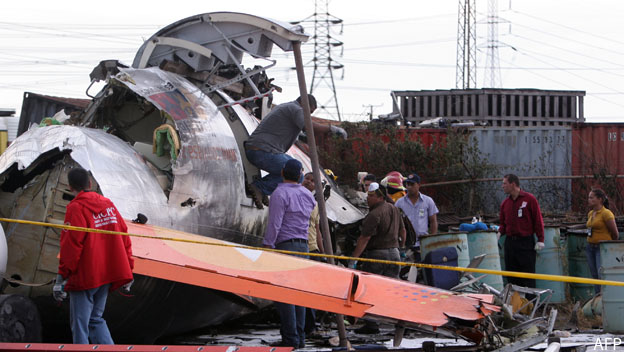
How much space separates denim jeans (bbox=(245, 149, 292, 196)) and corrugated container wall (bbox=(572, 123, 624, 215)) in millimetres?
12221

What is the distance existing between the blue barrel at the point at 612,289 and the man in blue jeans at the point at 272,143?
12.7 feet

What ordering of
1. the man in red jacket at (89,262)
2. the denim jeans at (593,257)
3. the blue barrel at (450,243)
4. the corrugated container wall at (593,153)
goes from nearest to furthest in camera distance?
the man in red jacket at (89,262)
the blue barrel at (450,243)
the denim jeans at (593,257)
the corrugated container wall at (593,153)

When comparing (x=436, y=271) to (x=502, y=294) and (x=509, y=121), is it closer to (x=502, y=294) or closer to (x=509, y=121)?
(x=502, y=294)

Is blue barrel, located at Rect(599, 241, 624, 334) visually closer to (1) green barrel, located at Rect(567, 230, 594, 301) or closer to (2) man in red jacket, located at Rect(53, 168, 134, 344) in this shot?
(1) green barrel, located at Rect(567, 230, 594, 301)

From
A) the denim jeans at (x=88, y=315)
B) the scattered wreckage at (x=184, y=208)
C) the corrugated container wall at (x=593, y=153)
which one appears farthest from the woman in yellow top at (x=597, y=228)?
the corrugated container wall at (x=593, y=153)

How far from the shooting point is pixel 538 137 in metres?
21.5

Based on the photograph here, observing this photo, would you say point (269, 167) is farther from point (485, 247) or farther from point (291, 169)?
point (485, 247)

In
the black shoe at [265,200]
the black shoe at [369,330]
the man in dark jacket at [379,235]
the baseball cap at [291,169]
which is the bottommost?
the black shoe at [369,330]

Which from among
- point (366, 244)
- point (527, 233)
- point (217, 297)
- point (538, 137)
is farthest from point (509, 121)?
point (217, 297)

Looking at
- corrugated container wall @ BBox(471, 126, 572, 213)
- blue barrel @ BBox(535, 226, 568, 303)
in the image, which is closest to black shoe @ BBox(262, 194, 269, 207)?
blue barrel @ BBox(535, 226, 568, 303)

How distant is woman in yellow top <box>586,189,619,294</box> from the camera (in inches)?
441

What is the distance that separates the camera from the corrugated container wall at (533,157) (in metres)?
20.3

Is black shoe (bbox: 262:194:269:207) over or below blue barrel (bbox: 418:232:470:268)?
over

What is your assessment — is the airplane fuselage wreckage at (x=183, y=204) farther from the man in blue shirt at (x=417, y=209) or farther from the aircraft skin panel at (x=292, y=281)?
the man in blue shirt at (x=417, y=209)
